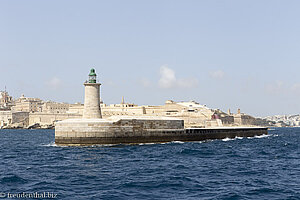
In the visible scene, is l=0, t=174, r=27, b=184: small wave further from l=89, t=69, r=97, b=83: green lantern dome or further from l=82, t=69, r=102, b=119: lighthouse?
l=89, t=69, r=97, b=83: green lantern dome

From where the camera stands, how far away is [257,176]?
25.2m

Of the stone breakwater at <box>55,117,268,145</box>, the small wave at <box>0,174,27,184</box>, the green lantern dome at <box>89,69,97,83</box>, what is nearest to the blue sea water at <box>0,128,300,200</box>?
the small wave at <box>0,174,27,184</box>

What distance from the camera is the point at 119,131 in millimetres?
46281

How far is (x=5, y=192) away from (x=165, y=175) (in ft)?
31.7

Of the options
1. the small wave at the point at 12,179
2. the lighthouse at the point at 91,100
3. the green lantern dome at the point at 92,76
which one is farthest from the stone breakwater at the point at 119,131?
the small wave at the point at 12,179

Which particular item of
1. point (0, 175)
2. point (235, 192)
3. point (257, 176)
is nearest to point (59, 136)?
point (0, 175)

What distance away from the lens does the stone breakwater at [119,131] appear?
44.8 metres

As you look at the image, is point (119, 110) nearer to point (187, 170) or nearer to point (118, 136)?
point (118, 136)

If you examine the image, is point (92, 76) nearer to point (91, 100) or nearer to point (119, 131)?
point (91, 100)

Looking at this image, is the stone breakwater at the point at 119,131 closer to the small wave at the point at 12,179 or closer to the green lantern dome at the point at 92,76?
the green lantern dome at the point at 92,76

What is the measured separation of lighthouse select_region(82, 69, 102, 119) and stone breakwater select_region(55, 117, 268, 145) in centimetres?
286

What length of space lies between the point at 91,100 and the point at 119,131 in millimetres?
6028

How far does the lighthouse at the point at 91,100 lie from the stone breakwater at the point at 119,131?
2857 mm

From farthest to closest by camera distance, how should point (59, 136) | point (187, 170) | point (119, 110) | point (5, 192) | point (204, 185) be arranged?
point (119, 110), point (59, 136), point (187, 170), point (204, 185), point (5, 192)
